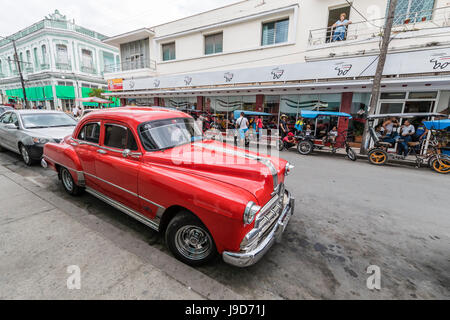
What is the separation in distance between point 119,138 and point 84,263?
68.9 inches

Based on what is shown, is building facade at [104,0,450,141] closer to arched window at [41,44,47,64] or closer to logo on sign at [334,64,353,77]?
logo on sign at [334,64,353,77]

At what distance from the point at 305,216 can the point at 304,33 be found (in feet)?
40.5

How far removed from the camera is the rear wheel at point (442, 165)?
7.20 metres

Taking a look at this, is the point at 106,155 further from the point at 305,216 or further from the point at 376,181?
the point at 376,181

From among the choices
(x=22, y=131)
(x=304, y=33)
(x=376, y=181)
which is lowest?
(x=376, y=181)

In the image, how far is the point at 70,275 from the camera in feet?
7.62

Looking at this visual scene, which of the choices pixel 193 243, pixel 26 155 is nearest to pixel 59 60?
pixel 26 155

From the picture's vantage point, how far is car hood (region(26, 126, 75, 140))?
603cm

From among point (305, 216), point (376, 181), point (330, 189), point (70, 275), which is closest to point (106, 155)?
point (70, 275)

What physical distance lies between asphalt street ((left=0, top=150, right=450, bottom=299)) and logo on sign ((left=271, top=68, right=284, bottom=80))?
9146mm

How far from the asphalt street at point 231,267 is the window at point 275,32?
12.2m

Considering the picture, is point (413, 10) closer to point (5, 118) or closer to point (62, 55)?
point (5, 118)

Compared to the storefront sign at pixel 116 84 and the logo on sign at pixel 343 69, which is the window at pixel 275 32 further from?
the storefront sign at pixel 116 84

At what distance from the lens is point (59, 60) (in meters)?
30.4
